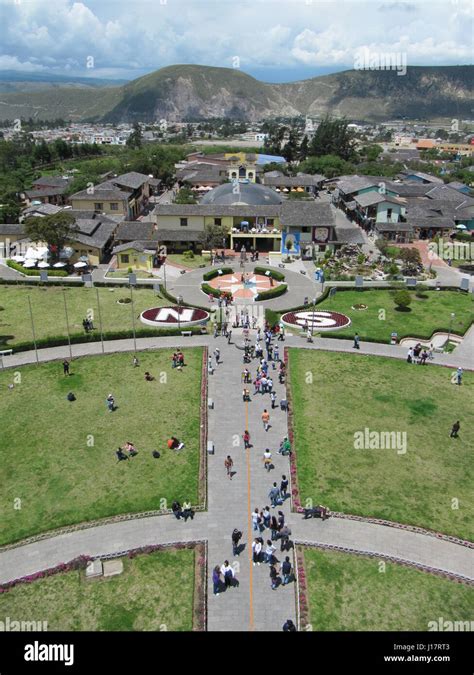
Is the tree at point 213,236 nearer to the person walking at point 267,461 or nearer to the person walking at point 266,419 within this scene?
the person walking at point 266,419

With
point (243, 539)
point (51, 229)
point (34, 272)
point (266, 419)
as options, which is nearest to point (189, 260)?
point (51, 229)

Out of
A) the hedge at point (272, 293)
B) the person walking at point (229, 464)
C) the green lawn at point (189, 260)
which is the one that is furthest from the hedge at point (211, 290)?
the person walking at point (229, 464)

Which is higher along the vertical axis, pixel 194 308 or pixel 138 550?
pixel 194 308

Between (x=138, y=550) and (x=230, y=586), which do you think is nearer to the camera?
(x=230, y=586)

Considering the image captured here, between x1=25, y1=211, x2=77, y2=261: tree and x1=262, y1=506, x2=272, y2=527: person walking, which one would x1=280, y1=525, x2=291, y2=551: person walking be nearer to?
x1=262, y1=506, x2=272, y2=527: person walking
